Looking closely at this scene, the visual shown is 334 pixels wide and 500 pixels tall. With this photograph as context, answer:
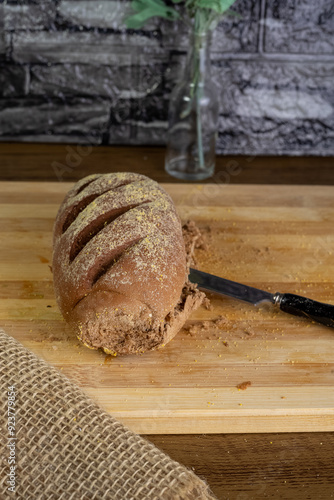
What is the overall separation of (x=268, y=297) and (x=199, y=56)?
1.01 metres

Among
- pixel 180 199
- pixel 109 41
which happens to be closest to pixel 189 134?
pixel 180 199

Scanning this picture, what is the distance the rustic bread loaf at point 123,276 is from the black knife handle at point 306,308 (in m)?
0.20

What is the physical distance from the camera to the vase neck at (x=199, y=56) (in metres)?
1.93

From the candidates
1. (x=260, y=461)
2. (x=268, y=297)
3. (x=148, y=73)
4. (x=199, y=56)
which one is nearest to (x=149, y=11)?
(x=199, y=56)

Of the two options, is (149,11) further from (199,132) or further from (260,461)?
(260,461)

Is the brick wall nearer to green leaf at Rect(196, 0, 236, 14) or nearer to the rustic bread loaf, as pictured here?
green leaf at Rect(196, 0, 236, 14)

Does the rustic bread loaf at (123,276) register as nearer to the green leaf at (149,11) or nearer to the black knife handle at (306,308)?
the black knife handle at (306,308)

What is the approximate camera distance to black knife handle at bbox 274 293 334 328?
1.27m

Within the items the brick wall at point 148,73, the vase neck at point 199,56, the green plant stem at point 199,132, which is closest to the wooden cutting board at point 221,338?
the green plant stem at point 199,132

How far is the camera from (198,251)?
1592mm

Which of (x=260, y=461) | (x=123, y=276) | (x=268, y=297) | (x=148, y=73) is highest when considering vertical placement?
(x=148, y=73)

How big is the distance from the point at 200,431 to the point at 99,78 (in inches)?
64.7

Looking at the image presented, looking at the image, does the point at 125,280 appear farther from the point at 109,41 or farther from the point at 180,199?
the point at 109,41

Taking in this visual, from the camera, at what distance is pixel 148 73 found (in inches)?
91.1
